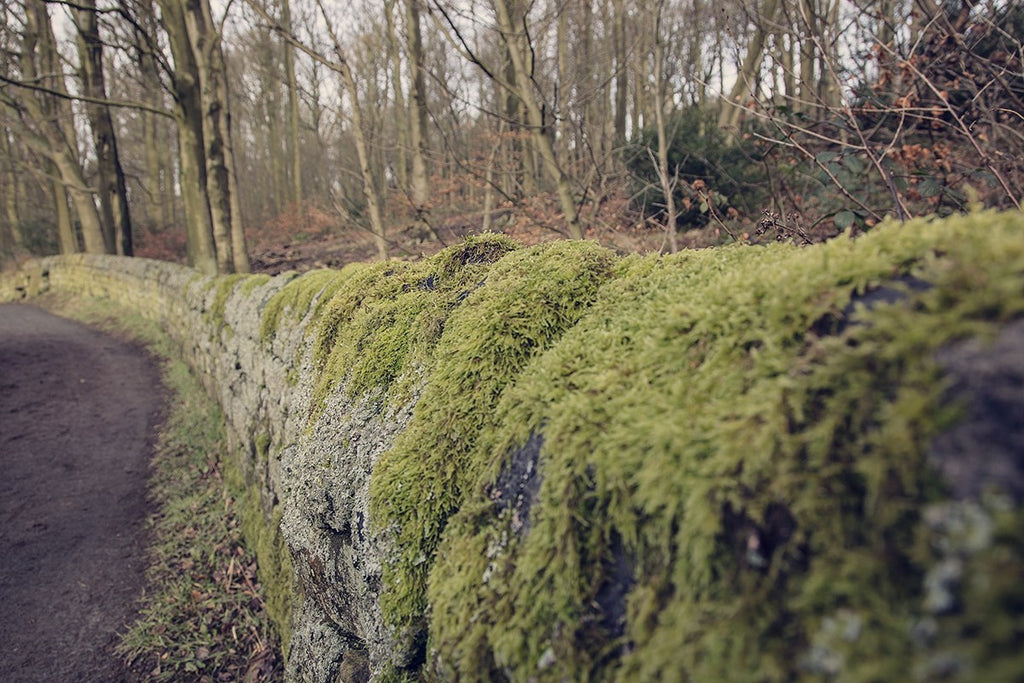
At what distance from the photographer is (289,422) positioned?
3.21 meters

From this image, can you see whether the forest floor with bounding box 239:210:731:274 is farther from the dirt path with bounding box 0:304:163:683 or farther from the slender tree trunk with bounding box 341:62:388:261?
the dirt path with bounding box 0:304:163:683

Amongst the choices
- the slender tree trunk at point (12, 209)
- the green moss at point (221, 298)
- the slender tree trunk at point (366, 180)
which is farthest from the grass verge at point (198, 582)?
the slender tree trunk at point (12, 209)

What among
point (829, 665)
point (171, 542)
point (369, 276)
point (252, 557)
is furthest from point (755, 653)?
point (171, 542)

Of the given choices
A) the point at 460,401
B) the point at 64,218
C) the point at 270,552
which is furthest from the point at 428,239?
the point at 64,218

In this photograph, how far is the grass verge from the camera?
3531mm

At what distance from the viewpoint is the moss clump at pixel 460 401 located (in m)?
1.58

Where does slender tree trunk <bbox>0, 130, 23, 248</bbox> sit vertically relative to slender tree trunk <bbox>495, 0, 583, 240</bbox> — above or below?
above

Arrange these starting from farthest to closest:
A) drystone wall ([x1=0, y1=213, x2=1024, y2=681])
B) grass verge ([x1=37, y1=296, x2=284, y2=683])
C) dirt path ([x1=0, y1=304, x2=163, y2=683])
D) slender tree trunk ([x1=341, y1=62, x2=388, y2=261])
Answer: slender tree trunk ([x1=341, y1=62, x2=388, y2=261]) → dirt path ([x1=0, y1=304, x2=163, y2=683]) → grass verge ([x1=37, y1=296, x2=284, y2=683]) → drystone wall ([x1=0, y1=213, x2=1024, y2=681])

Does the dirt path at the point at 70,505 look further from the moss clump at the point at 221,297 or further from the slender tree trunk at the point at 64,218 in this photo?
the slender tree trunk at the point at 64,218

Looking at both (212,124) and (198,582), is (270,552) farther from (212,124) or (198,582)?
(212,124)

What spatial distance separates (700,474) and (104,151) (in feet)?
66.5

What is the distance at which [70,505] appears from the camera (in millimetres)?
5387

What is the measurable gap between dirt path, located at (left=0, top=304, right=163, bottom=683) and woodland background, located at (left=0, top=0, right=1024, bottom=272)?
3308 mm

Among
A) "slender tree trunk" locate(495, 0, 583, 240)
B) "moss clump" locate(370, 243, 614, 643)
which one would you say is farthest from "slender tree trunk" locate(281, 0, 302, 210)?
"moss clump" locate(370, 243, 614, 643)
